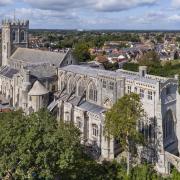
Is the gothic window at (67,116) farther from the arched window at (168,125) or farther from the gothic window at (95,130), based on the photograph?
the arched window at (168,125)

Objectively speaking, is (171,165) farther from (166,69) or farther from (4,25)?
(166,69)

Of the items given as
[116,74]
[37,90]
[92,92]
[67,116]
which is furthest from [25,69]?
[116,74]

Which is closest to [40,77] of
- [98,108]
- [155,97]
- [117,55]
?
[98,108]

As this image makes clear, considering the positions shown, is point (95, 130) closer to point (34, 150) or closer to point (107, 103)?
point (107, 103)

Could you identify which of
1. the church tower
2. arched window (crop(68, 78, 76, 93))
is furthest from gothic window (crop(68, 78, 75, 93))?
the church tower

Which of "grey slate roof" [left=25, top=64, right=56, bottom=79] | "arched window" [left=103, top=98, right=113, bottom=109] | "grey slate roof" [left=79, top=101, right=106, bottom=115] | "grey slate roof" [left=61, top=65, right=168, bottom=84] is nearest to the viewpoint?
"grey slate roof" [left=61, top=65, right=168, bottom=84]

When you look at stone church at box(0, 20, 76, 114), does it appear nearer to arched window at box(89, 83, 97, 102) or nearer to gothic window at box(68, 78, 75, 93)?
gothic window at box(68, 78, 75, 93)
